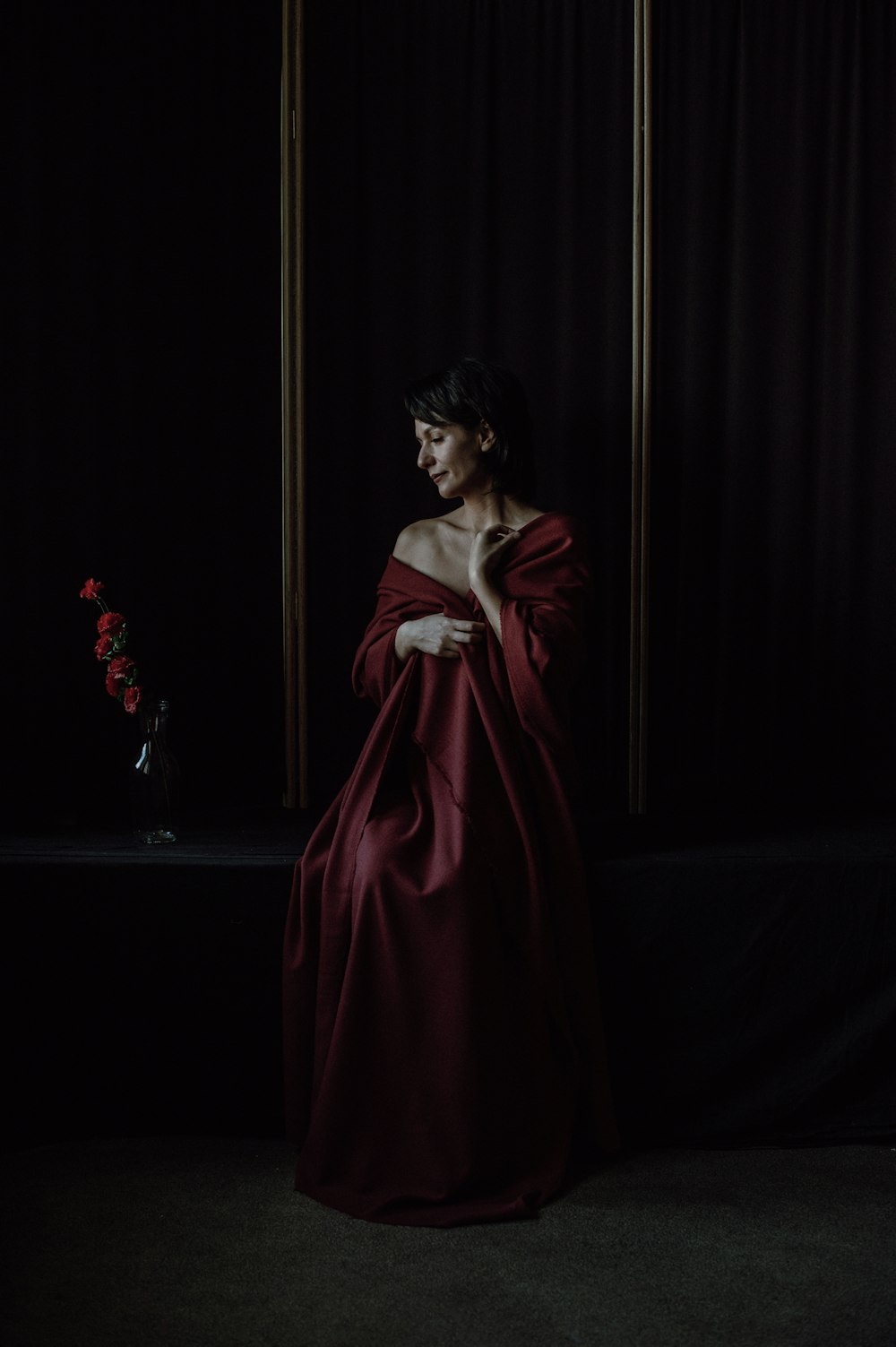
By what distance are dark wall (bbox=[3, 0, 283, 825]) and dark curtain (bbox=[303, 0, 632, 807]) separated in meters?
0.14

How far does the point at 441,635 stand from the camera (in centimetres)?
226

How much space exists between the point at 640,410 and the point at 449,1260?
1.81m

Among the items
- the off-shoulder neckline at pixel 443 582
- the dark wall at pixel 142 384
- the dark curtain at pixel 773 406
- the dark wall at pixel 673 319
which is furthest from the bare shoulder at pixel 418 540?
the dark curtain at pixel 773 406

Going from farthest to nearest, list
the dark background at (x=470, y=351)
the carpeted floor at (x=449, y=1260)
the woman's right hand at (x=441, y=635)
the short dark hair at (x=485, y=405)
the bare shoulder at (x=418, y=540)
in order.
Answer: the dark background at (x=470, y=351), the bare shoulder at (x=418, y=540), the short dark hair at (x=485, y=405), the woman's right hand at (x=441, y=635), the carpeted floor at (x=449, y=1260)

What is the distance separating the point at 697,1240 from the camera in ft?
6.08

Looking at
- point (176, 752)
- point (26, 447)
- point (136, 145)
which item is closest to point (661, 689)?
point (176, 752)

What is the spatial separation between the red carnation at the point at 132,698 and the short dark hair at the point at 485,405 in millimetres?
816

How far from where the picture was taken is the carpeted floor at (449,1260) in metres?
1.62

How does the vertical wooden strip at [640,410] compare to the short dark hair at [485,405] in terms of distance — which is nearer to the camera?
the short dark hair at [485,405]

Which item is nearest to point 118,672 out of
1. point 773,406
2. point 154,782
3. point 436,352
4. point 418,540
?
point 154,782

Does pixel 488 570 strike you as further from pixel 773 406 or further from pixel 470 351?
pixel 773 406

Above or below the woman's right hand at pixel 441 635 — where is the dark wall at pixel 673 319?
above

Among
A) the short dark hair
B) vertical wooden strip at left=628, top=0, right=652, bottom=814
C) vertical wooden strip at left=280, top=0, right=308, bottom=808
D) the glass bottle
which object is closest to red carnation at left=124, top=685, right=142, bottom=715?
the glass bottle

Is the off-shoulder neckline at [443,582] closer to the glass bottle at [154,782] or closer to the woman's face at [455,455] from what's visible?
the woman's face at [455,455]
